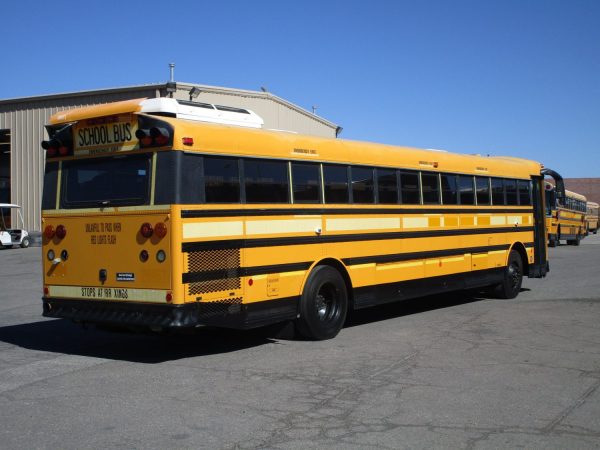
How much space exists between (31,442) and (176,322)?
2.66 metres

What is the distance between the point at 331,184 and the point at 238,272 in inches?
87.7

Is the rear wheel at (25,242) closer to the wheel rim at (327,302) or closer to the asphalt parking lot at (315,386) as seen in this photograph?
the asphalt parking lot at (315,386)

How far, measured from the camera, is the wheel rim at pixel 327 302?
1002 cm

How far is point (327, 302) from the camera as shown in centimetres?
1017

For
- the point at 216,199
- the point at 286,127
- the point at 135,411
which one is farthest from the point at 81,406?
the point at 286,127

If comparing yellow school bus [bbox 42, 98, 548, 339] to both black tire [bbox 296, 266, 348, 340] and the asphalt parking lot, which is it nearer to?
black tire [bbox 296, 266, 348, 340]

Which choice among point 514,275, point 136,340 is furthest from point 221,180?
point 514,275

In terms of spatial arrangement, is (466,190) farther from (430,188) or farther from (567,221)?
(567,221)

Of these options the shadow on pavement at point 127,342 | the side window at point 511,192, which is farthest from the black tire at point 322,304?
the side window at point 511,192

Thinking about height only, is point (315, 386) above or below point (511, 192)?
below

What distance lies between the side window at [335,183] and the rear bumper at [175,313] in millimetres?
1626

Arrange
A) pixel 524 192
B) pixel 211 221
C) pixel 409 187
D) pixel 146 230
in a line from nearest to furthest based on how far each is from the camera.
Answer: pixel 146 230 → pixel 211 221 → pixel 409 187 → pixel 524 192

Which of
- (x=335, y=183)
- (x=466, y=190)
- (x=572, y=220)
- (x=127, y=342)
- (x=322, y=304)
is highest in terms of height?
(x=572, y=220)

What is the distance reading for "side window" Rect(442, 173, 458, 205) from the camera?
12.9m
